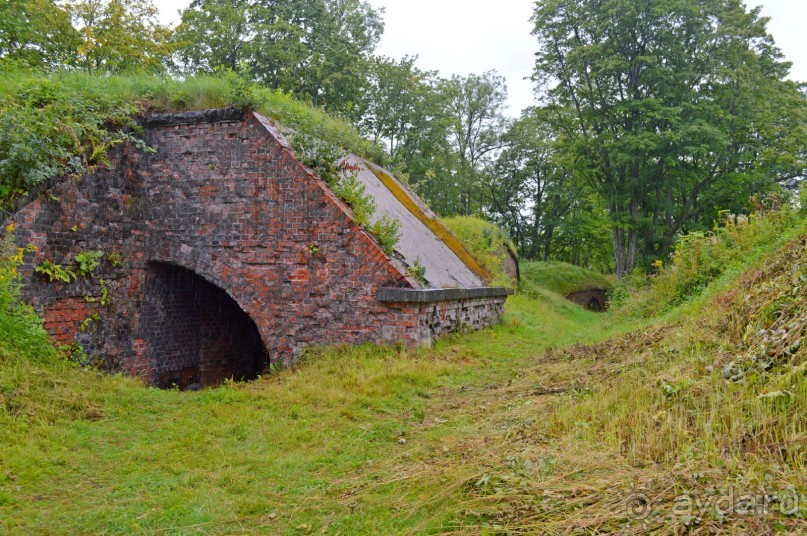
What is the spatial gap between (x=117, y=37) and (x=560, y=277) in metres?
21.7

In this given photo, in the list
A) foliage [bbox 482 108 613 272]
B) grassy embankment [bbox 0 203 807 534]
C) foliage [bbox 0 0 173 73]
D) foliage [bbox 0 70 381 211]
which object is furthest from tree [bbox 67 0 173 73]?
foliage [bbox 482 108 613 272]

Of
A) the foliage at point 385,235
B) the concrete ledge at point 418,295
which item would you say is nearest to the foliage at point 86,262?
the foliage at point 385,235

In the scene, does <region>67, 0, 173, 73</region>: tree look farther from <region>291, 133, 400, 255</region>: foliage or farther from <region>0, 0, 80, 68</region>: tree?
<region>291, 133, 400, 255</region>: foliage

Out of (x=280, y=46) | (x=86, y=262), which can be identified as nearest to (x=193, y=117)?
(x=86, y=262)

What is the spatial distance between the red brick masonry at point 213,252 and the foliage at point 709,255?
4.77 meters

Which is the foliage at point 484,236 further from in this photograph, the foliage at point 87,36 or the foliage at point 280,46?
the foliage at point 87,36

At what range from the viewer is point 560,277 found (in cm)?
2964

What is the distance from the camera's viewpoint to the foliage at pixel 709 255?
10.2m

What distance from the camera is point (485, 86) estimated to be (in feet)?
126

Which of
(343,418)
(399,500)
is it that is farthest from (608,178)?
(399,500)

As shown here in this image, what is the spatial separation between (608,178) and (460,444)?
20.7 metres

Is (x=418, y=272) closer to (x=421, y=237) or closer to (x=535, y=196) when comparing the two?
(x=421, y=237)

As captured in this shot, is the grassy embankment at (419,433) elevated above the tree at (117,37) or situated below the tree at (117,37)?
below

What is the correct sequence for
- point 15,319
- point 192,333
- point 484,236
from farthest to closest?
point 484,236, point 192,333, point 15,319
